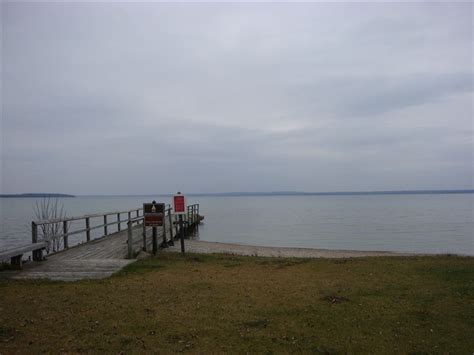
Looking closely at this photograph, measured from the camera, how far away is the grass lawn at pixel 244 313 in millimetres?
4457

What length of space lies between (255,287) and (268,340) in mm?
2612

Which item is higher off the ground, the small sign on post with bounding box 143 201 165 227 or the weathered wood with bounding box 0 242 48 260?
the small sign on post with bounding box 143 201 165 227

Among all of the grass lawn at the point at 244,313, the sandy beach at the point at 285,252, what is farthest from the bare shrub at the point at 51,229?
the sandy beach at the point at 285,252

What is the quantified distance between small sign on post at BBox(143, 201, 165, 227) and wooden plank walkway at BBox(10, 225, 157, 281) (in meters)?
1.07

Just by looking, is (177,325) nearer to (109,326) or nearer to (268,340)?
(109,326)

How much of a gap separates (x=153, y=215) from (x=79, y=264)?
270 centimetres

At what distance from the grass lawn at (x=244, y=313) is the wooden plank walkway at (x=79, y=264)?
1.77 feet

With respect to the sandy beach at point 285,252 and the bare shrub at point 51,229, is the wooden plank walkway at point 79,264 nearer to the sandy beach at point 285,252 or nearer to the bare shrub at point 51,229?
the bare shrub at point 51,229

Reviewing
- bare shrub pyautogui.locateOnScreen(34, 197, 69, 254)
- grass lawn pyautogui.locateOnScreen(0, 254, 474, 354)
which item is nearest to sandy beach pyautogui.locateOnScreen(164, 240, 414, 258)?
bare shrub pyautogui.locateOnScreen(34, 197, 69, 254)

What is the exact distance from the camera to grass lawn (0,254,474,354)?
4457 millimetres

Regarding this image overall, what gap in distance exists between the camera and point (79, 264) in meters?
9.14

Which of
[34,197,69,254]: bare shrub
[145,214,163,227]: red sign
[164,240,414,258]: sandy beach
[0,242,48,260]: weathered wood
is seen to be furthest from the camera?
[164,240,414,258]: sandy beach

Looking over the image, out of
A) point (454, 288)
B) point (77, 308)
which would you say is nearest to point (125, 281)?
point (77, 308)

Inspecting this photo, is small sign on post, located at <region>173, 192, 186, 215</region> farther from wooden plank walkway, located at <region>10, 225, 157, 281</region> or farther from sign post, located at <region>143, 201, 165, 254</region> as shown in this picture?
wooden plank walkway, located at <region>10, 225, 157, 281</region>
